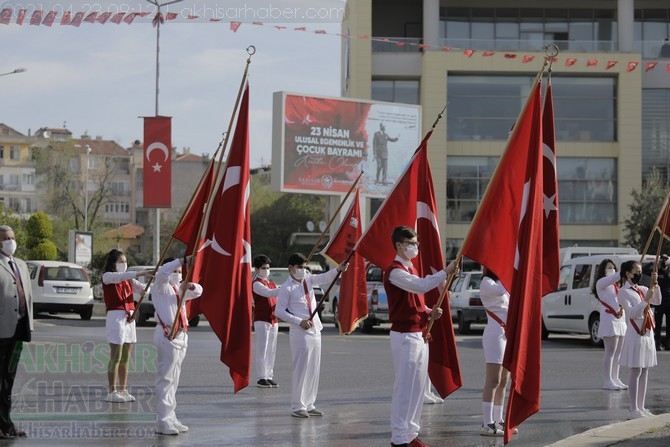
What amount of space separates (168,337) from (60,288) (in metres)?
23.2

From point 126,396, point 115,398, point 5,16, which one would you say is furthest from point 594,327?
point 5,16

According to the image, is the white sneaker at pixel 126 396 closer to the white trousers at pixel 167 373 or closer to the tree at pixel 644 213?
the white trousers at pixel 167 373

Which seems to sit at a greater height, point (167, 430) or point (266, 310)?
point (266, 310)

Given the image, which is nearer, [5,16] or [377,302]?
[5,16]

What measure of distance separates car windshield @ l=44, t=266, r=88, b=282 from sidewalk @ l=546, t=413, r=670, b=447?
2473cm

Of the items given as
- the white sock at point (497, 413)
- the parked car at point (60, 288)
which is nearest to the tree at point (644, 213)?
the parked car at point (60, 288)

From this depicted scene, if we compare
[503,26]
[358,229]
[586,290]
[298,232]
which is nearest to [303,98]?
[503,26]

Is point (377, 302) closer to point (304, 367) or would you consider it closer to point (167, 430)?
point (304, 367)

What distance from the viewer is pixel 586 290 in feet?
80.5

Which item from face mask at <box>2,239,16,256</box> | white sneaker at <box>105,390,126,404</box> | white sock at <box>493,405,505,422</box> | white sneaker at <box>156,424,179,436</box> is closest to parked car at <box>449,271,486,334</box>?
white sneaker at <box>105,390,126,404</box>

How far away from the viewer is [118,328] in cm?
1388

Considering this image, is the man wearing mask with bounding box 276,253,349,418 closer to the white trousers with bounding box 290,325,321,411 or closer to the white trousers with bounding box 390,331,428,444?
the white trousers with bounding box 290,325,321,411

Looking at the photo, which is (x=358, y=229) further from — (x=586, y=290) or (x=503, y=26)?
(x=503, y=26)

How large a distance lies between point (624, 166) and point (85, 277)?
26598 mm
